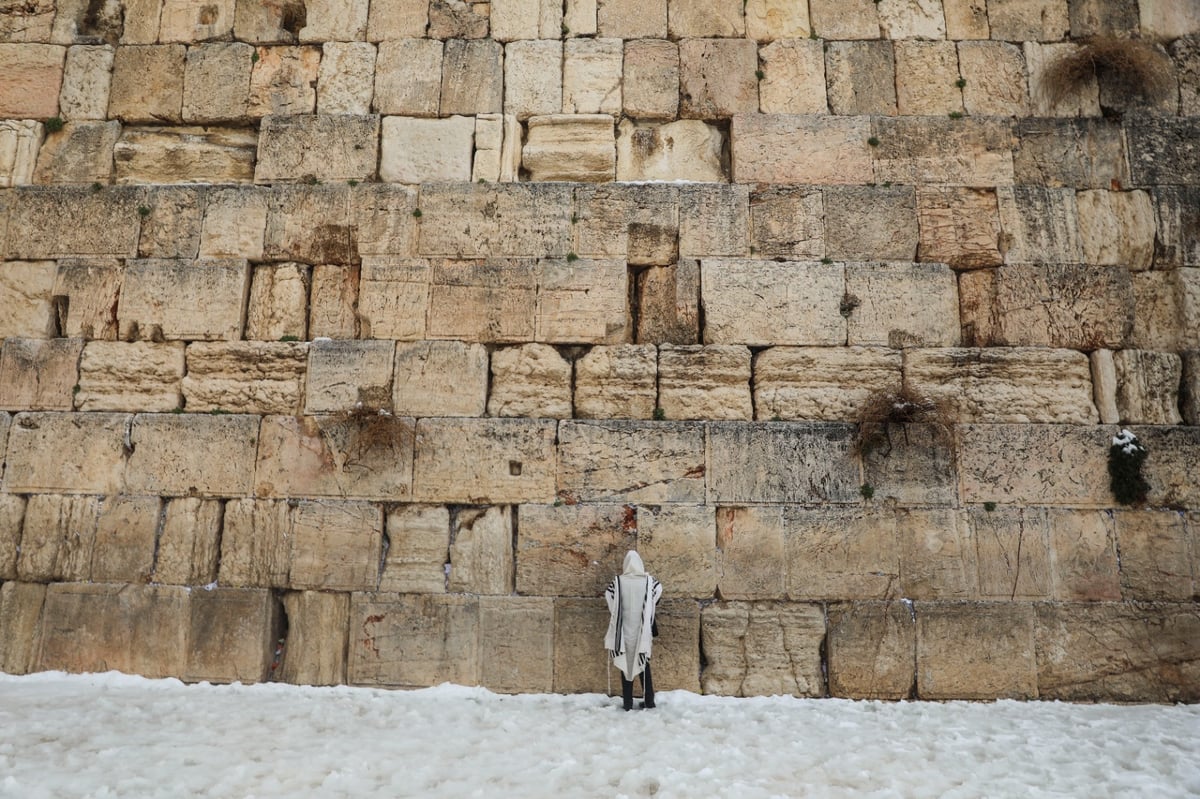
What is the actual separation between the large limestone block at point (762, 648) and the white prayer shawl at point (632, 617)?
694mm

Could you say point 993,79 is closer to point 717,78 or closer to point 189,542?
point 717,78

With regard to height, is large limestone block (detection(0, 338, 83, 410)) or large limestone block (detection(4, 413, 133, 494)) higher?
large limestone block (detection(0, 338, 83, 410))

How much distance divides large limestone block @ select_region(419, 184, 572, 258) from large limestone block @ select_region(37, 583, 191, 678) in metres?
3.66

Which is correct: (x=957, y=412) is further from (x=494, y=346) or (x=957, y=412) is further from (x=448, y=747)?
(x=448, y=747)

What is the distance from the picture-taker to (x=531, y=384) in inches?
249

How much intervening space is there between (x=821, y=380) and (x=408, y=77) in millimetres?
4740

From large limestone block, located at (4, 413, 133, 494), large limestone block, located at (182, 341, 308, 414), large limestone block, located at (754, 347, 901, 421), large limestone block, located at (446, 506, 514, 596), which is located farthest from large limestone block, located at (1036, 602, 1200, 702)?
large limestone block, located at (4, 413, 133, 494)

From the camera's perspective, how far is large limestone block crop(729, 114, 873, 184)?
670 cm

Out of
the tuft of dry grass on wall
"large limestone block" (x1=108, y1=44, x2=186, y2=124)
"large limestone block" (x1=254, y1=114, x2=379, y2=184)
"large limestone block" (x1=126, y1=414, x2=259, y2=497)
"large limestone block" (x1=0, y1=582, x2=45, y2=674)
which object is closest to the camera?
"large limestone block" (x1=0, y1=582, x2=45, y2=674)

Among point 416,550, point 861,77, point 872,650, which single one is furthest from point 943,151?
point 416,550

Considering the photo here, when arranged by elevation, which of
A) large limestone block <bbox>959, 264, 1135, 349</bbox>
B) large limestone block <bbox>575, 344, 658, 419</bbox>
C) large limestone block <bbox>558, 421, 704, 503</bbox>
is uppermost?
large limestone block <bbox>959, 264, 1135, 349</bbox>

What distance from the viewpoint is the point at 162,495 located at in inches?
244

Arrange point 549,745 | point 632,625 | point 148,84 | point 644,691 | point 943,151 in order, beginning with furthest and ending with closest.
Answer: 1. point 148,84
2. point 943,151
3. point 644,691
4. point 632,625
5. point 549,745

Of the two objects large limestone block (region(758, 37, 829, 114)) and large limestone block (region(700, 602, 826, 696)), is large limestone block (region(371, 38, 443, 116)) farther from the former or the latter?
large limestone block (region(700, 602, 826, 696))
